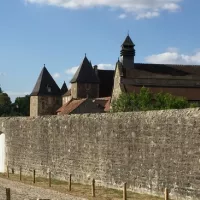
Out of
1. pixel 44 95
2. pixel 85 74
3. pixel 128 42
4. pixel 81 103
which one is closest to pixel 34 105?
pixel 44 95

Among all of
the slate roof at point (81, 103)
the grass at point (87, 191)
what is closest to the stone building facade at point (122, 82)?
the slate roof at point (81, 103)

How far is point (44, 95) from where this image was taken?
105 meters

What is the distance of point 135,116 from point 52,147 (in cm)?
822

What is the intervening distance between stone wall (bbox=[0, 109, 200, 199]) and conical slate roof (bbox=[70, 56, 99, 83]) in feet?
234

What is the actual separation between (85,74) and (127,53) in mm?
9393

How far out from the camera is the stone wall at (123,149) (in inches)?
698

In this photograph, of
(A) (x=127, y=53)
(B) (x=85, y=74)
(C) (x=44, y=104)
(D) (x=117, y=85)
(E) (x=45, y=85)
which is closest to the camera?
(D) (x=117, y=85)

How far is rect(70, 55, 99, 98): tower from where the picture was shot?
102m

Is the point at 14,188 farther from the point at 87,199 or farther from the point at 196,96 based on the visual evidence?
the point at 196,96

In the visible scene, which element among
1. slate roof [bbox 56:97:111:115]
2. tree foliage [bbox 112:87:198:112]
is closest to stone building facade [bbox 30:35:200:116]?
slate roof [bbox 56:97:111:115]

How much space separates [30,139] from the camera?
30.2m

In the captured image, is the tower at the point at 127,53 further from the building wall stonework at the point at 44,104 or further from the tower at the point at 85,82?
the building wall stonework at the point at 44,104

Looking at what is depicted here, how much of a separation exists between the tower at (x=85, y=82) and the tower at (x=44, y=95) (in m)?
4.85

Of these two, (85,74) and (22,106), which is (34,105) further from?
(22,106)
